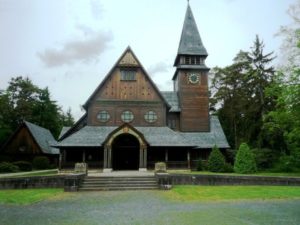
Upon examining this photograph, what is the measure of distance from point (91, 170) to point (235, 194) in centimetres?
1713

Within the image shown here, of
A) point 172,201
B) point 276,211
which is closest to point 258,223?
point 276,211

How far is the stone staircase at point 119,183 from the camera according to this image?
18.7 meters

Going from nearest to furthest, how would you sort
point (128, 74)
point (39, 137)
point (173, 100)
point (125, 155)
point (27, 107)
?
point (125, 155)
point (128, 74)
point (173, 100)
point (39, 137)
point (27, 107)

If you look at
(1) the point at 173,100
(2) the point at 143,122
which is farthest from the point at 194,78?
(2) the point at 143,122

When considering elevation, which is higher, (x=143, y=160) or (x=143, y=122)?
(x=143, y=122)

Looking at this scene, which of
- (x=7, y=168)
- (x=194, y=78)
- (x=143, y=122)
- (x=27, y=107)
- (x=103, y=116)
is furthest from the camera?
(x=27, y=107)

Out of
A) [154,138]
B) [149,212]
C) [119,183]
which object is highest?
[154,138]

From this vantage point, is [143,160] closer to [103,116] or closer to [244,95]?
[103,116]

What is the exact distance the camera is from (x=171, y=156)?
104 feet

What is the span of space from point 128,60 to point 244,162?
14.9 meters

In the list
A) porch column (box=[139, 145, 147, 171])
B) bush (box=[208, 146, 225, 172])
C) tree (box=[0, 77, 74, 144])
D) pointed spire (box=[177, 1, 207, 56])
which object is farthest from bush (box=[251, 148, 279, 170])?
tree (box=[0, 77, 74, 144])

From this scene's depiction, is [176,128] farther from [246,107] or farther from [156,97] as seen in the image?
[246,107]

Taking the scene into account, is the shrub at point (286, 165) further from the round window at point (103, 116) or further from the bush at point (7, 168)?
the bush at point (7, 168)

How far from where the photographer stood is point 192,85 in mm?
35875
